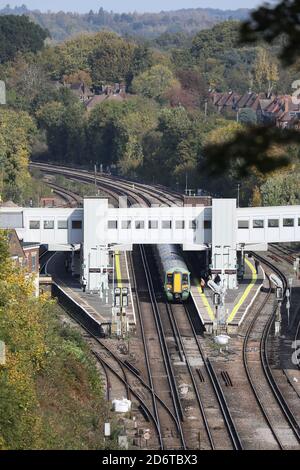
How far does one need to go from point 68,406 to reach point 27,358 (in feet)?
5.03

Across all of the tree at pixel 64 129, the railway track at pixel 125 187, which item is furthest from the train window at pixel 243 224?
the tree at pixel 64 129

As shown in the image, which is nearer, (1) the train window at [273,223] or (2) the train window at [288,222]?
(1) the train window at [273,223]

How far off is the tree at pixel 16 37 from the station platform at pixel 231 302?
276 feet

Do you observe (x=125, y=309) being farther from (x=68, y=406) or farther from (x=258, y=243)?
(x=68, y=406)

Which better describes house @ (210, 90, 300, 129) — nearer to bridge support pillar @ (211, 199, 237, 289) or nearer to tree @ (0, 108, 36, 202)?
tree @ (0, 108, 36, 202)

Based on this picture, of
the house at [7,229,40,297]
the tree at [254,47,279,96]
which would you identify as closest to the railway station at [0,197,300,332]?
the house at [7,229,40,297]

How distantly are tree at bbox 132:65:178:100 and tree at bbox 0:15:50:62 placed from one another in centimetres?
1702

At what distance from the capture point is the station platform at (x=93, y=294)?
39906mm

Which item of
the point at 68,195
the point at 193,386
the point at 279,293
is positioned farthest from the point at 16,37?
the point at 193,386

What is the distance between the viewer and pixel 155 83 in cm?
11531

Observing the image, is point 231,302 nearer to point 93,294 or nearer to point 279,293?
point 279,293

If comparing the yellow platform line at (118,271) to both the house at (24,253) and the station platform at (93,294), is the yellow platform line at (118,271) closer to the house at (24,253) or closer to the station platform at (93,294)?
the station platform at (93,294)

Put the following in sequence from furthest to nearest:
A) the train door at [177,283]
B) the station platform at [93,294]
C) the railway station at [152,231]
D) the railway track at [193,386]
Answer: the railway station at [152,231]
the train door at [177,283]
the station platform at [93,294]
the railway track at [193,386]
